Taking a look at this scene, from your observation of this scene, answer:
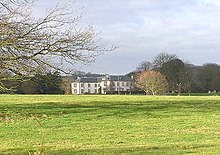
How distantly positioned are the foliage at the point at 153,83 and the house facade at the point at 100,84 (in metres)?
35.9

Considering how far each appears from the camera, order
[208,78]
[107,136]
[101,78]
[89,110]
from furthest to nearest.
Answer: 1. [101,78]
2. [208,78]
3. [89,110]
4. [107,136]

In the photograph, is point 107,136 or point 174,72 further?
point 174,72

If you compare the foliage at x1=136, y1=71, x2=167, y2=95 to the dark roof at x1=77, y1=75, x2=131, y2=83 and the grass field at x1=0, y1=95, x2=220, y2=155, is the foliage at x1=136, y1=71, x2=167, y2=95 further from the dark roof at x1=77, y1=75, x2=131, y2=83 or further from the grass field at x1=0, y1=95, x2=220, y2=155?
the grass field at x1=0, y1=95, x2=220, y2=155

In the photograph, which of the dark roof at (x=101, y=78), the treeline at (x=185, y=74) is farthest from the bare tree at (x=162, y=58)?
the dark roof at (x=101, y=78)

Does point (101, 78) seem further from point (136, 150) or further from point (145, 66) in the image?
point (136, 150)

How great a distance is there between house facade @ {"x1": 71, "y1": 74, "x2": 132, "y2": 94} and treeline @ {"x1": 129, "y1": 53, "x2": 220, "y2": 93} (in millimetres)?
27490

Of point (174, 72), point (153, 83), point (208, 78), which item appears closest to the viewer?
point (153, 83)

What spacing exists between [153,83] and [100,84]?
204 feet

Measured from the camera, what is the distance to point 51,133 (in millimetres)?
16031

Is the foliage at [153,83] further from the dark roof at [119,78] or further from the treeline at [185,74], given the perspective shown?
the dark roof at [119,78]

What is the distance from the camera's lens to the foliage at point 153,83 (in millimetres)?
92125

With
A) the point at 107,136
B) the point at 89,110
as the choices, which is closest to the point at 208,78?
the point at 89,110

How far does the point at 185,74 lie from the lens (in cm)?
9975

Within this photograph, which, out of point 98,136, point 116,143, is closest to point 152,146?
point 116,143
